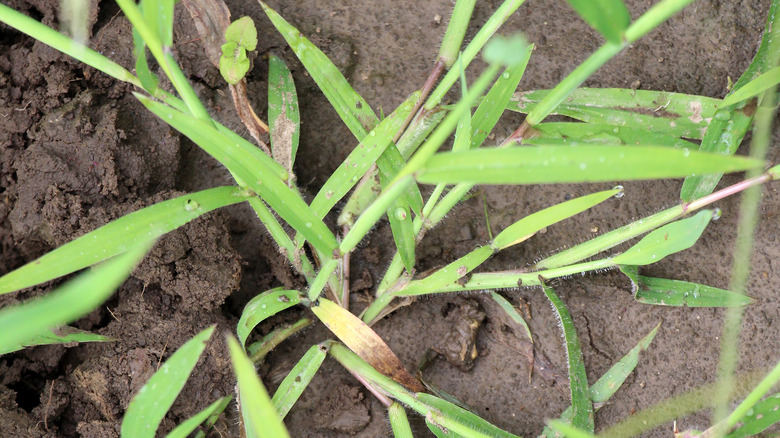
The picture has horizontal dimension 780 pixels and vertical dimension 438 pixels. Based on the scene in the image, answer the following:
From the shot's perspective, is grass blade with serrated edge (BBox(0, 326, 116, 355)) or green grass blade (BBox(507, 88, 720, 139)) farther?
green grass blade (BBox(507, 88, 720, 139))

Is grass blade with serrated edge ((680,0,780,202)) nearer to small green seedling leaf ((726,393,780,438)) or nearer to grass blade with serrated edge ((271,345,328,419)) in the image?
small green seedling leaf ((726,393,780,438))

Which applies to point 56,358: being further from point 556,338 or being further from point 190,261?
point 556,338

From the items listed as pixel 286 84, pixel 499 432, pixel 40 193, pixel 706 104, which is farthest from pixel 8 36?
pixel 706 104

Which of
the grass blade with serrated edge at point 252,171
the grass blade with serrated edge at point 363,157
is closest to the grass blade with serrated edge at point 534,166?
the grass blade with serrated edge at point 252,171

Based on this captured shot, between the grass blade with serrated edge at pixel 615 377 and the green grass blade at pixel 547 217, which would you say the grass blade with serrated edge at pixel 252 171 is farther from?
the grass blade with serrated edge at pixel 615 377

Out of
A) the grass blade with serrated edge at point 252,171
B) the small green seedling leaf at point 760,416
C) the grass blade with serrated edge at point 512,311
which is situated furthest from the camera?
the grass blade with serrated edge at point 512,311

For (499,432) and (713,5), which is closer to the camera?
(499,432)

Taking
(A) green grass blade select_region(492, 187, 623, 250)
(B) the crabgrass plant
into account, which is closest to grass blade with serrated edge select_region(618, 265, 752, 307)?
(B) the crabgrass plant
